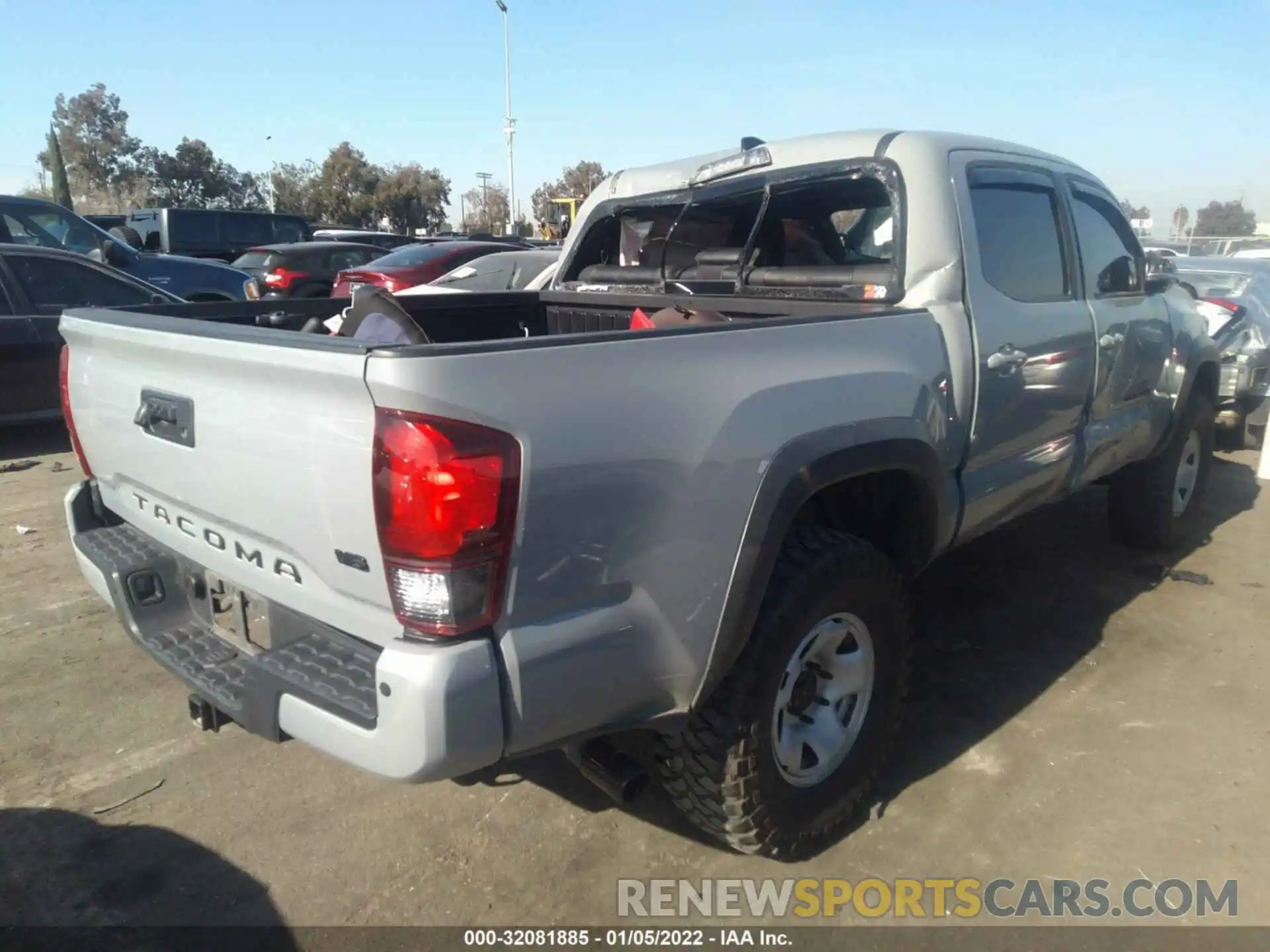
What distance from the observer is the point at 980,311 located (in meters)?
3.12

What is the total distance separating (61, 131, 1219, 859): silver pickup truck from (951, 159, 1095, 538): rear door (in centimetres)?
2

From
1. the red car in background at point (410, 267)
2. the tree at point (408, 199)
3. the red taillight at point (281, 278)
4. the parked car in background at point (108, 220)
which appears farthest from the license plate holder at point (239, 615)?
the tree at point (408, 199)

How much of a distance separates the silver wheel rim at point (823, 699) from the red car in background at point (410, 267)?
9.73 metres

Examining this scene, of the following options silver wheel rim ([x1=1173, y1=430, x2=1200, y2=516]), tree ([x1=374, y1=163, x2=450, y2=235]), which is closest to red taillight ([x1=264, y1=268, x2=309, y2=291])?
silver wheel rim ([x1=1173, y1=430, x2=1200, y2=516])

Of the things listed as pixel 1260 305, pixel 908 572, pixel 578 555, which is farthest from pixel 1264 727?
pixel 1260 305

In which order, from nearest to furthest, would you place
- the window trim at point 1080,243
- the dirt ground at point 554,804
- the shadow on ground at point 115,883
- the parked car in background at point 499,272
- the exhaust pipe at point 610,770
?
the exhaust pipe at point 610,770 → the shadow on ground at point 115,883 → the dirt ground at point 554,804 → the window trim at point 1080,243 → the parked car in background at point 499,272

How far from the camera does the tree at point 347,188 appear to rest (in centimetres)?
4838

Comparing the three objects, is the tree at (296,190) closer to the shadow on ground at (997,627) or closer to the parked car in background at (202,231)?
the parked car in background at (202,231)

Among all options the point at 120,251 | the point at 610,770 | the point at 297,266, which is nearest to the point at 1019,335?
the point at 610,770

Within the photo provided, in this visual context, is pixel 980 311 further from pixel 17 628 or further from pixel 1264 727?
pixel 17 628

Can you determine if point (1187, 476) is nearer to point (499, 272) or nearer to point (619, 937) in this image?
point (619, 937)

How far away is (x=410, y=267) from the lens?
12086 mm

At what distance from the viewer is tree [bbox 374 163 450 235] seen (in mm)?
48719

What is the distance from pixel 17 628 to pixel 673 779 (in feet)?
10.7
